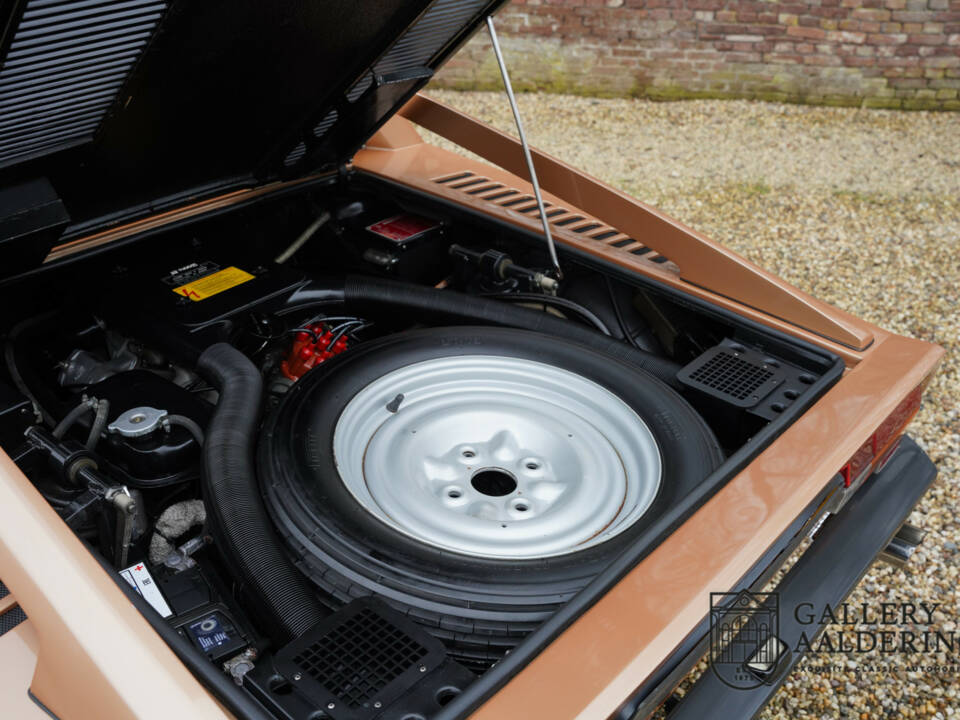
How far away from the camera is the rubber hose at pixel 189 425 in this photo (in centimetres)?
158

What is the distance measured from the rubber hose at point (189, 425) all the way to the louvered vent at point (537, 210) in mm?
1084

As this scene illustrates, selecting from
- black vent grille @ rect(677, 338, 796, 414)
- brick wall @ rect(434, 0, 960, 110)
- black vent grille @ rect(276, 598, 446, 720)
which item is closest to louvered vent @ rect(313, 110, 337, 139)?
black vent grille @ rect(677, 338, 796, 414)

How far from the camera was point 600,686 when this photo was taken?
3.24 feet

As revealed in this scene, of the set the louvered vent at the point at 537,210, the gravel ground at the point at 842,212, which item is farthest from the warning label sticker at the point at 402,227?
the gravel ground at the point at 842,212

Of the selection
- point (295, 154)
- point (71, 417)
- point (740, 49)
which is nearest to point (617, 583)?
point (71, 417)

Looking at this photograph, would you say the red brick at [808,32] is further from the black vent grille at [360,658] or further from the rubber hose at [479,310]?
the black vent grille at [360,658]

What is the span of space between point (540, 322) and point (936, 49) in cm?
546

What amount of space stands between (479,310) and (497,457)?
44 cm

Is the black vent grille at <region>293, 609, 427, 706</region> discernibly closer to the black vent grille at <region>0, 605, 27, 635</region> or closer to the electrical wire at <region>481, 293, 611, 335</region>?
the black vent grille at <region>0, 605, 27, 635</region>

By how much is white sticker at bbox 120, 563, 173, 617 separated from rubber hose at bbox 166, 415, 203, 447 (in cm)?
30

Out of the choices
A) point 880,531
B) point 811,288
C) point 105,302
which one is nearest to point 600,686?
point 880,531

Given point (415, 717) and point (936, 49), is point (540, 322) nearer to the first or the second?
point (415, 717)

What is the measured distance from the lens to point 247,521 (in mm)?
1322

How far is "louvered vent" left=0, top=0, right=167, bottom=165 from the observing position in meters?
1.19
